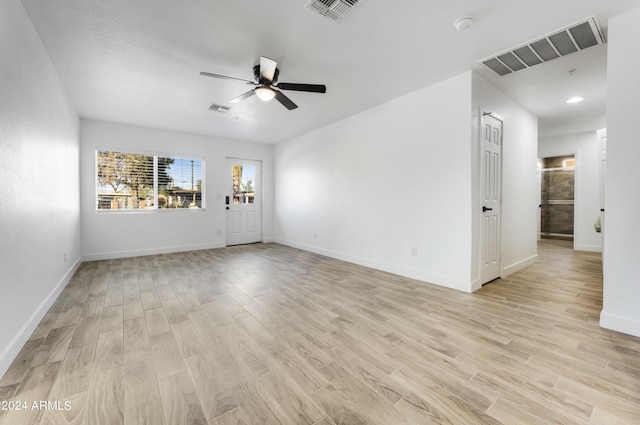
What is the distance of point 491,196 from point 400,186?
122 cm

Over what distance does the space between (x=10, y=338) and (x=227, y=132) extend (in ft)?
16.2

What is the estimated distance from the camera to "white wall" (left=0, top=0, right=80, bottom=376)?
5.93 ft

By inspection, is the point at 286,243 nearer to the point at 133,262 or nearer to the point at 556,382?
the point at 133,262

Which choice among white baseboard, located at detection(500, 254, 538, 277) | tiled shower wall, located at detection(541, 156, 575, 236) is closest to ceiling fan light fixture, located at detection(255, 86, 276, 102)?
white baseboard, located at detection(500, 254, 538, 277)

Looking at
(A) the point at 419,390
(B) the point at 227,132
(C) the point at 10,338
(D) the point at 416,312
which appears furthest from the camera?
(B) the point at 227,132

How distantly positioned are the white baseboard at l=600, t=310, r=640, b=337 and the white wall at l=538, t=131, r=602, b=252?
4950mm

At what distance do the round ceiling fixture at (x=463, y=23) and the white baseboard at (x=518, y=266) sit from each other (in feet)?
10.8

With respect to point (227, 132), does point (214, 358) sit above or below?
below

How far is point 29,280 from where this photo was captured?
2.25m

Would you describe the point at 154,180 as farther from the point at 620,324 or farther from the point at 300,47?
the point at 620,324

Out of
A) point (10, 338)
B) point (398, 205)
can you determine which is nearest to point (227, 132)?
point (398, 205)

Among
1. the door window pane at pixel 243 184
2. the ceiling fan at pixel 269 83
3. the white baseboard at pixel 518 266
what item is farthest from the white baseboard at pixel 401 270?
the ceiling fan at pixel 269 83

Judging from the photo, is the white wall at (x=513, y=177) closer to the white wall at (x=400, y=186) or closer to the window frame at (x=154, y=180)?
the white wall at (x=400, y=186)

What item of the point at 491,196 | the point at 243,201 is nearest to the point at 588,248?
the point at 491,196
